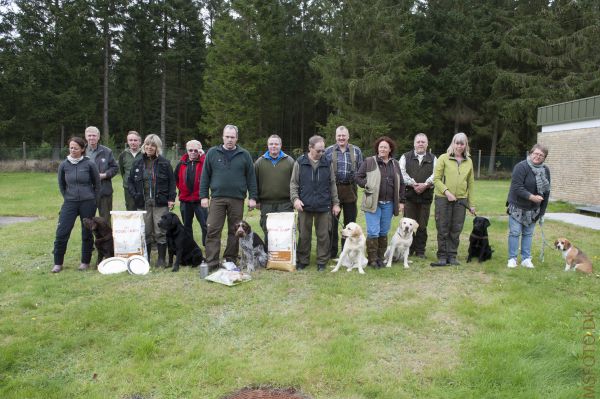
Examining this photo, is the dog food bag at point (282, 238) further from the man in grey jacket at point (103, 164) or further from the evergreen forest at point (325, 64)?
the evergreen forest at point (325, 64)

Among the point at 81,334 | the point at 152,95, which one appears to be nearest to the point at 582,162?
the point at 81,334

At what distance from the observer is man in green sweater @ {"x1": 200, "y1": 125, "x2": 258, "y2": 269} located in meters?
5.48

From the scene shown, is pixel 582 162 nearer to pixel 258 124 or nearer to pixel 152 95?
pixel 258 124

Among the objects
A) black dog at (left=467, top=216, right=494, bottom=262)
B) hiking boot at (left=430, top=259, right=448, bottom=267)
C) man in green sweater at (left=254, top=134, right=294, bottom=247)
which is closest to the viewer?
man in green sweater at (left=254, top=134, right=294, bottom=247)

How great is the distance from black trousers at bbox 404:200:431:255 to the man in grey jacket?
452 centimetres

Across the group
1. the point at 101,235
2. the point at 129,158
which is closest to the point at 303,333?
the point at 101,235

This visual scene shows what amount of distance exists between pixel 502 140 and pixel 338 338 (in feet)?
90.3

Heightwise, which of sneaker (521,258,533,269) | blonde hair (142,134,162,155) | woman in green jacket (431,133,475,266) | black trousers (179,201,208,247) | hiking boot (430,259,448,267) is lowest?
hiking boot (430,259,448,267)

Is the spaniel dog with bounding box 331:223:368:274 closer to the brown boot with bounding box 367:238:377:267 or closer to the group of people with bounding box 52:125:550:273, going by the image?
the brown boot with bounding box 367:238:377:267

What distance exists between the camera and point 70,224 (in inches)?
216

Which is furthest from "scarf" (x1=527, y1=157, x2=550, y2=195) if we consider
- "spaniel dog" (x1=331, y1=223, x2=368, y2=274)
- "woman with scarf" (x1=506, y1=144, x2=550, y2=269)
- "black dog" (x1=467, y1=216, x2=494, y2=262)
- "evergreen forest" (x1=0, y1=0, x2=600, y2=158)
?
"evergreen forest" (x1=0, y1=0, x2=600, y2=158)

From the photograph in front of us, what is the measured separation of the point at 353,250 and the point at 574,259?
117 inches

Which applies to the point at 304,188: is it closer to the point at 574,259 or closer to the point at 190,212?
the point at 190,212

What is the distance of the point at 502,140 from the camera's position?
89.7ft
